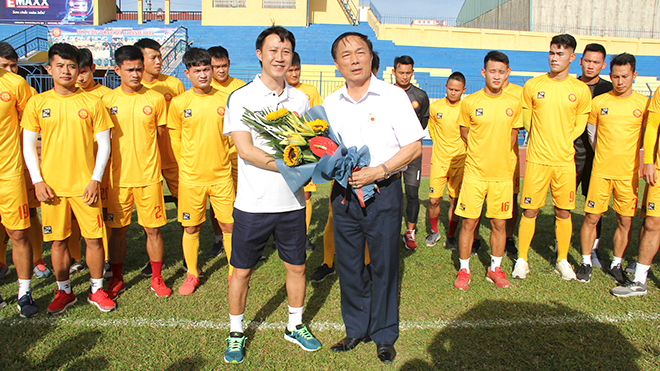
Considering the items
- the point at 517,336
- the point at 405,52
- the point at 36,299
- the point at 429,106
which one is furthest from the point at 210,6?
the point at 517,336

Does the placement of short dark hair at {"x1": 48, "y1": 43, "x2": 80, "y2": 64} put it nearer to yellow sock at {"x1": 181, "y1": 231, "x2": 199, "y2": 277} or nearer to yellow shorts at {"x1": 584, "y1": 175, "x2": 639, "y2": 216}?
yellow sock at {"x1": 181, "y1": 231, "x2": 199, "y2": 277}

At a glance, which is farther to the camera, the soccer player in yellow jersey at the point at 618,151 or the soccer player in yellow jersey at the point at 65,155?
the soccer player in yellow jersey at the point at 618,151

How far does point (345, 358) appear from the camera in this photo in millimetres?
3541

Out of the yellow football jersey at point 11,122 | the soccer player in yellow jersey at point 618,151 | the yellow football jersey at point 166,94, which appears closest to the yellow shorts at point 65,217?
the yellow football jersey at point 11,122

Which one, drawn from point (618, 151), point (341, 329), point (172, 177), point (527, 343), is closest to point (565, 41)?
point (618, 151)

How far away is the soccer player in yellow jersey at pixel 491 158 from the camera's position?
185 inches

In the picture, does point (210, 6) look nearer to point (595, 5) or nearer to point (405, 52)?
point (405, 52)

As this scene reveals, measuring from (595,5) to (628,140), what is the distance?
38775 mm

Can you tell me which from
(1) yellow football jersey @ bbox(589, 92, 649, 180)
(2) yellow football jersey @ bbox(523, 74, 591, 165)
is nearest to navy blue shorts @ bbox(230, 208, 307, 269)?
(2) yellow football jersey @ bbox(523, 74, 591, 165)

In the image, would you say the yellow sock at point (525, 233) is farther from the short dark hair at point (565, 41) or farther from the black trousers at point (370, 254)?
the black trousers at point (370, 254)

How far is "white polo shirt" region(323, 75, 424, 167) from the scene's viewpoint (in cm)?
331

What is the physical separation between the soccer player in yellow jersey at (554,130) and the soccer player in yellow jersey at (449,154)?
1.43 metres

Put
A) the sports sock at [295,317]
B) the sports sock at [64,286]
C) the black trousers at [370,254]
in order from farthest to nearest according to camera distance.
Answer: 1. the sports sock at [64,286]
2. the sports sock at [295,317]
3. the black trousers at [370,254]

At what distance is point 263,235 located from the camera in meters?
3.50
